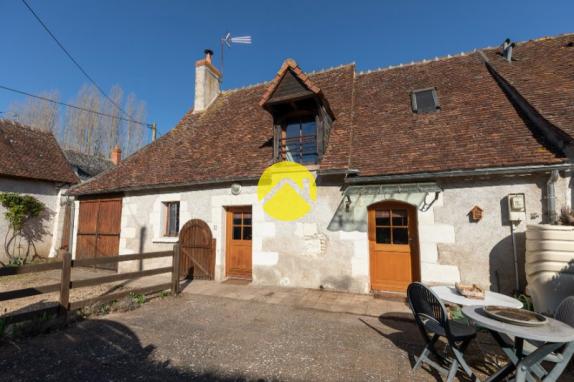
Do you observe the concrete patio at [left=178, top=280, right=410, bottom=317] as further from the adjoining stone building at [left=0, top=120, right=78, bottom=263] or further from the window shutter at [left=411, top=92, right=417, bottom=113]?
the adjoining stone building at [left=0, top=120, right=78, bottom=263]

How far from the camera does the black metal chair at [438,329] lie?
2795mm

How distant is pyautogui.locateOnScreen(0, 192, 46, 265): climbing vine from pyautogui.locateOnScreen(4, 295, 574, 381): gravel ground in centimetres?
882

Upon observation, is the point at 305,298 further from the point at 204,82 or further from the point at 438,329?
the point at 204,82

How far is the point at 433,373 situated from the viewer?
10.2 feet

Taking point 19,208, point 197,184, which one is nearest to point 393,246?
point 197,184

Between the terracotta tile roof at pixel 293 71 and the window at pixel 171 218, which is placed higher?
the terracotta tile roof at pixel 293 71

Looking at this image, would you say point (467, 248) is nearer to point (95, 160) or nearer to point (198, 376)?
point (198, 376)

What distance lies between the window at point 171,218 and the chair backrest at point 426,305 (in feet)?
23.6

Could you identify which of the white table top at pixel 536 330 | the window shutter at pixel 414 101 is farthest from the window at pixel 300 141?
the white table top at pixel 536 330

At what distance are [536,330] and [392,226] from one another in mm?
3910

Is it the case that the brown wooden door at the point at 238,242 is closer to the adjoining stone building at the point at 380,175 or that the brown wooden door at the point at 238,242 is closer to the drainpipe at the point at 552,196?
the adjoining stone building at the point at 380,175

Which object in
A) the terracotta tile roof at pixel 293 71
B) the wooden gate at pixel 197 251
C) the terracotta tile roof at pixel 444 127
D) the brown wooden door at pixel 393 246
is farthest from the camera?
the wooden gate at pixel 197 251

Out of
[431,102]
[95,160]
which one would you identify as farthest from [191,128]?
[95,160]

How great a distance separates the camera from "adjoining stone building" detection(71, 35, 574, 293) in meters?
5.31
